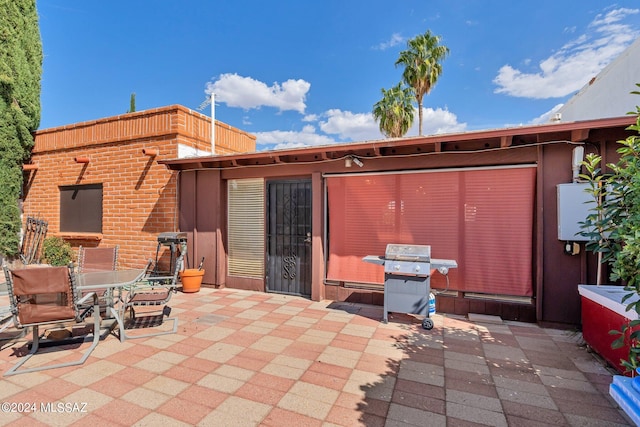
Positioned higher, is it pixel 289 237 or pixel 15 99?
pixel 15 99

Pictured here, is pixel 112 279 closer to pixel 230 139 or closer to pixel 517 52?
pixel 230 139

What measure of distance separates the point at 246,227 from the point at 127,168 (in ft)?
11.7

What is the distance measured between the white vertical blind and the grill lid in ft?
9.39

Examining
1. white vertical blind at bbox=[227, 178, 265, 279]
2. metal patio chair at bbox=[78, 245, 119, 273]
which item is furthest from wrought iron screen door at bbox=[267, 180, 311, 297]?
metal patio chair at bbox=[78, 245, 119, 273]

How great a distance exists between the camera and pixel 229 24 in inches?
349

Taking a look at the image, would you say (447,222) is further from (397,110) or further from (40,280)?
(397,110)

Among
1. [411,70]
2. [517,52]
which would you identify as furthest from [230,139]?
[411,70]

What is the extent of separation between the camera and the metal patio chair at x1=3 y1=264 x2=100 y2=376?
115 inches

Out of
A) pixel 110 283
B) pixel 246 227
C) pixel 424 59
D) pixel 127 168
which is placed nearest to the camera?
pixel 110 283

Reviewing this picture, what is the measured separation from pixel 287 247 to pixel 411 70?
13.8 m

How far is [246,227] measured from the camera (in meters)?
→ 6.42

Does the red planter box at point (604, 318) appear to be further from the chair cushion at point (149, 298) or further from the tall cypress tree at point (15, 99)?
the tall cypress tree at point (15, 99)

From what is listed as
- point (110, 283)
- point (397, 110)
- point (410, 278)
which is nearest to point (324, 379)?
point (410, 278)

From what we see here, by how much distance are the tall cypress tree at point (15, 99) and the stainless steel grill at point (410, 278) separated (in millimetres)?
10279
